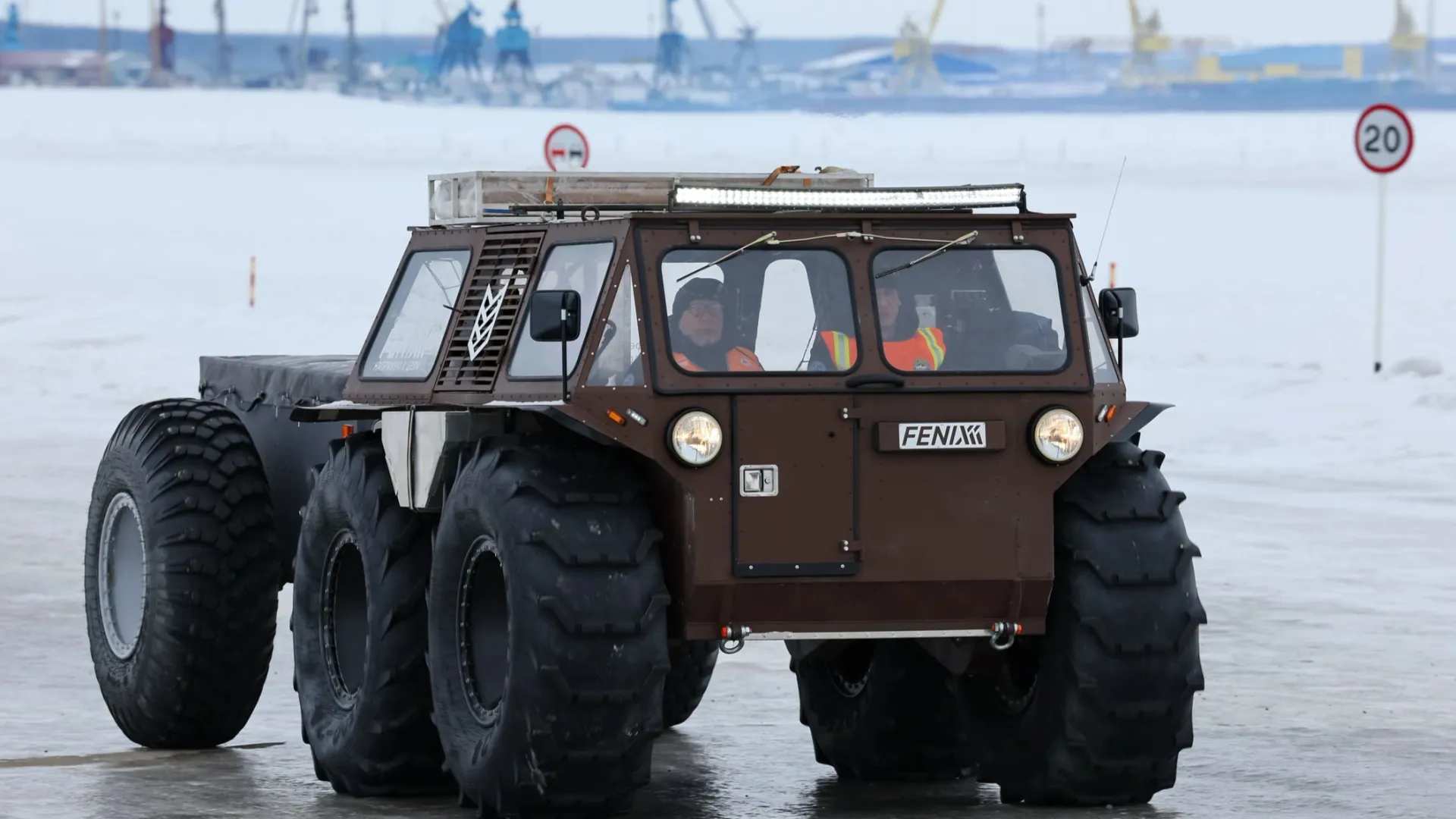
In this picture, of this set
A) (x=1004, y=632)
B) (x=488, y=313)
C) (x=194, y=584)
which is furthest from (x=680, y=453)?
(x=194, y=584)

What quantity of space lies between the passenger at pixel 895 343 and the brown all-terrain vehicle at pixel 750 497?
0.01 meters

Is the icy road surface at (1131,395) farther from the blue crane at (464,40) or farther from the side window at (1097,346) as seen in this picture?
the blue crane at (464,40)

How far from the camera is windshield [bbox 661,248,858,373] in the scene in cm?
818

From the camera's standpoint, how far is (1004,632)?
8289mm

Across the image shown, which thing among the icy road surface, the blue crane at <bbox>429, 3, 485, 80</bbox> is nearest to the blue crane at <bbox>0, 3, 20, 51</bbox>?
the blue crane at <bbox>429, 3, 485, 80</bbox>

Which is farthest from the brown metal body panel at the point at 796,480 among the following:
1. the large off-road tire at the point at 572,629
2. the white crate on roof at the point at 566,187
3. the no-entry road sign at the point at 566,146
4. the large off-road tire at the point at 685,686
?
the no-entry road sign at the point at 566,146

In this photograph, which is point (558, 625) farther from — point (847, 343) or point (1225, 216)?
point (1225, 216)

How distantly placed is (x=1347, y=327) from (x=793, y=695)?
25653 mm

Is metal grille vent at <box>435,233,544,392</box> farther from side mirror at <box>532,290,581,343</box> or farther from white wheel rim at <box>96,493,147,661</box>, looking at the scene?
white wheel rim at <box>96,493,147,661</box>

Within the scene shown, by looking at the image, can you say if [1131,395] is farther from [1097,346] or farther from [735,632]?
[735,632]

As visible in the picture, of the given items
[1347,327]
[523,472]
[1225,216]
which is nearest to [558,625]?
[523,472]

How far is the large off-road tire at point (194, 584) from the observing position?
34.3 ft

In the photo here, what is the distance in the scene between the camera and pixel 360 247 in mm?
51656

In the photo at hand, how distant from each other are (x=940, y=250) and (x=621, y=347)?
45.4 inches
